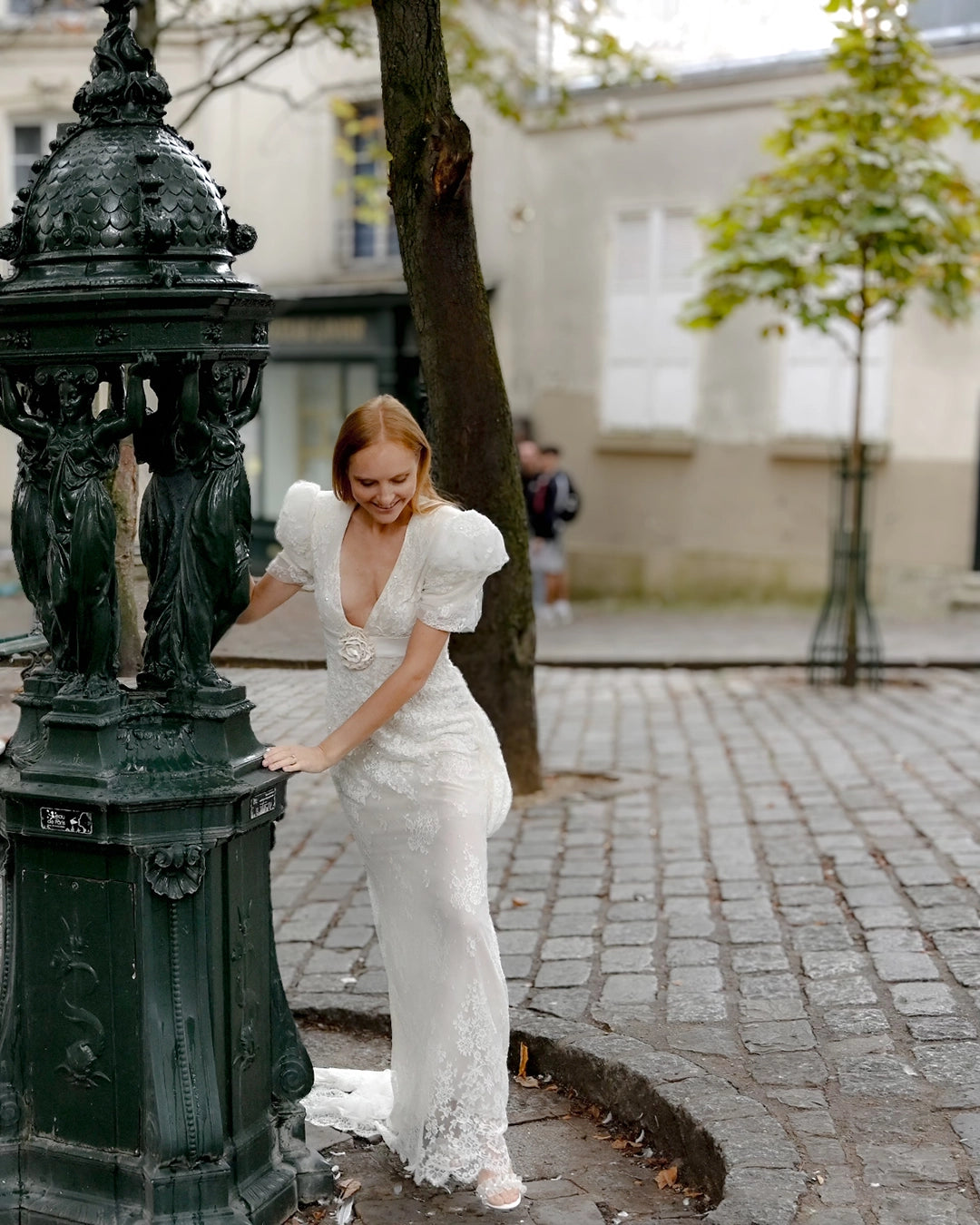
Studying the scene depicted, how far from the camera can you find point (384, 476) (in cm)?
353

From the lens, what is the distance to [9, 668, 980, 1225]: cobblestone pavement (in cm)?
397

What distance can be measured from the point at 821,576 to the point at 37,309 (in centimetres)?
1443

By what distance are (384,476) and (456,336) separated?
11.1 ft

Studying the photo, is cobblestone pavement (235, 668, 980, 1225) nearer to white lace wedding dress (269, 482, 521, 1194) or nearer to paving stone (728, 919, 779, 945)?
paving stone (728, 919, 779, 945)

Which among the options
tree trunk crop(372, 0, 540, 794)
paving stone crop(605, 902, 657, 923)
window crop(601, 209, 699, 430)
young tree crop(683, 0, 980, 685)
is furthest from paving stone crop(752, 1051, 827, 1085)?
window crop(601, 209, 699, 430)

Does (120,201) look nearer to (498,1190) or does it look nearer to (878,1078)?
(498,1190)

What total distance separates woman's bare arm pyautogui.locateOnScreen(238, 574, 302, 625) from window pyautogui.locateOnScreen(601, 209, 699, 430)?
569 inches

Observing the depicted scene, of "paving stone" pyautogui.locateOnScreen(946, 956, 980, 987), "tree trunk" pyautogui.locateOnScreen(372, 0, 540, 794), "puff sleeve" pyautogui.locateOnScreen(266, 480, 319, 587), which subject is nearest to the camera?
"puff sleeve" pyautogui.locateOnScreen(266, 480, 319, 587)

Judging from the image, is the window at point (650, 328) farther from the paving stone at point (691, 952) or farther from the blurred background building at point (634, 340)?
the paving stone at point (691, 952)

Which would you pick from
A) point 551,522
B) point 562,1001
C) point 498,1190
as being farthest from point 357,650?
point 551,522

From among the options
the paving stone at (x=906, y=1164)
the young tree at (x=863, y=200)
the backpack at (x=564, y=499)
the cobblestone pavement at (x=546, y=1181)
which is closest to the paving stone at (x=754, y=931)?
the cobblestone pavement at (x=546, y=1181)

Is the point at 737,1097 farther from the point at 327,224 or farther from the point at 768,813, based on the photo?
the point at 327,224

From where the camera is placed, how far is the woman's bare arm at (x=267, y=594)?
12.3ft

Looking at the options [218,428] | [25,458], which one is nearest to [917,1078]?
[218,428]
